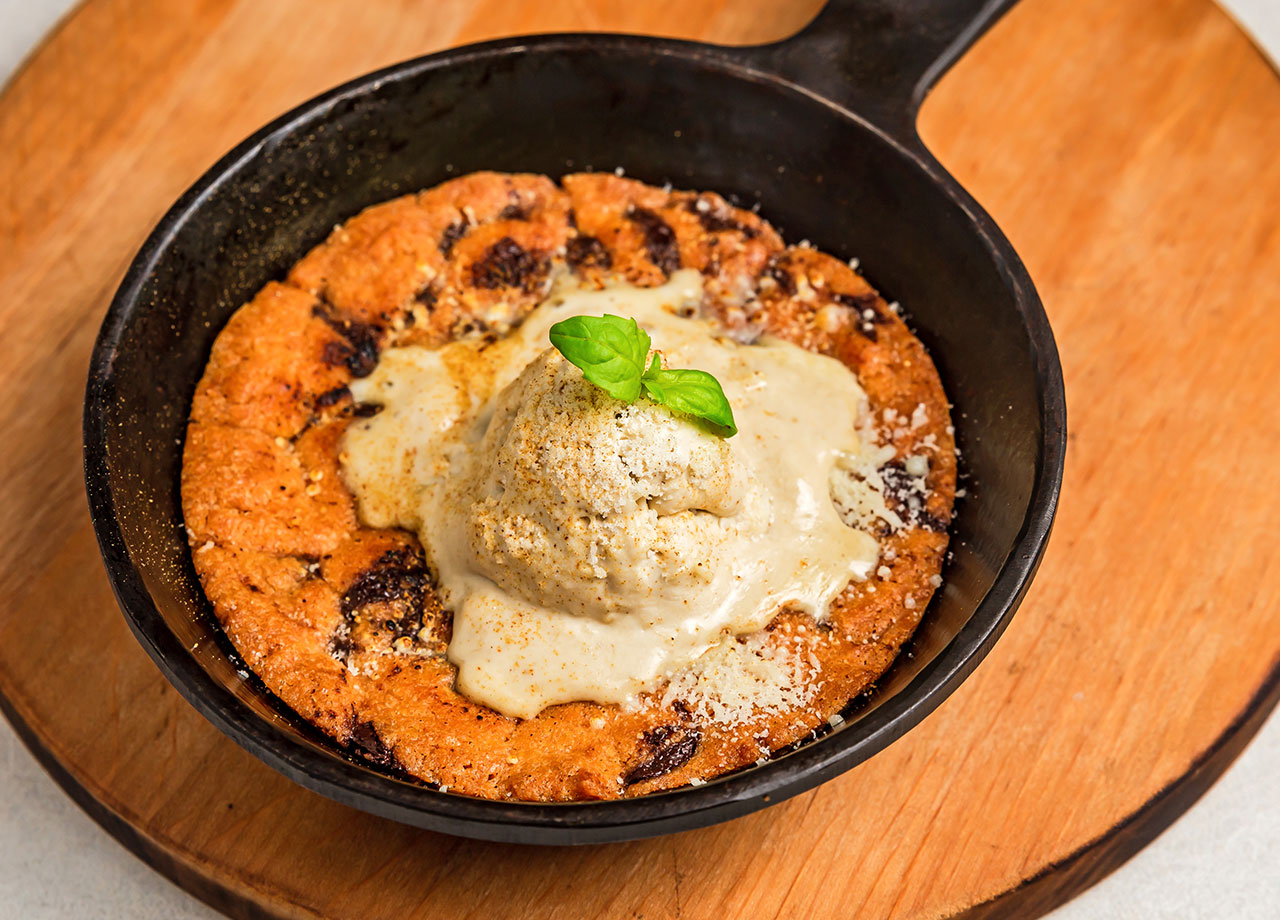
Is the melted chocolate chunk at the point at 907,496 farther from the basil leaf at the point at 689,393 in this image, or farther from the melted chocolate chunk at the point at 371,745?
the melted chocolate chunk at the point at 371,745

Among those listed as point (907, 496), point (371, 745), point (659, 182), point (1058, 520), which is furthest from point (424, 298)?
point (1058, 520)

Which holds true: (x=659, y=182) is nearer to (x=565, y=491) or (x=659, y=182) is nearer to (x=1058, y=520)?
(x=565, y=491)

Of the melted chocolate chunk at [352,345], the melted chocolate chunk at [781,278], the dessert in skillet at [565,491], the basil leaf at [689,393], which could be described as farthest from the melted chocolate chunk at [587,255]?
the basil leaf at [689,393]

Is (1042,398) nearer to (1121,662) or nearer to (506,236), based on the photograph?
(1121,662)

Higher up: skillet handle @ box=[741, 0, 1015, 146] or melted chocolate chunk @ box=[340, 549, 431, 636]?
skillet handle @ box=[741, 0, 1015, 146]

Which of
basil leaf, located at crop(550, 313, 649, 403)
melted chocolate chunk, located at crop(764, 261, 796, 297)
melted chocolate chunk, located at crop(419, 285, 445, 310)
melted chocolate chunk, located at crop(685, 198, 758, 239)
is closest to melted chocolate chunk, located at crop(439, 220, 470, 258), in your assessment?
melted chocolate chunk, located at crop(419, 285, 445, 310)

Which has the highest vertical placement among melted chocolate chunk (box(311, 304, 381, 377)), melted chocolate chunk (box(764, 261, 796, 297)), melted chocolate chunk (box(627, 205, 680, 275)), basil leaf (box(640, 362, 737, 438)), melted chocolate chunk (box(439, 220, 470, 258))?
melted chocolate chunk (box(764, 261, 796, 297))

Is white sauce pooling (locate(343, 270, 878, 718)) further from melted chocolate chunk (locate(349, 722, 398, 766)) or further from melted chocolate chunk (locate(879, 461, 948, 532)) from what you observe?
melted chocolate chunk (locate(349, 722, 398, 766))
